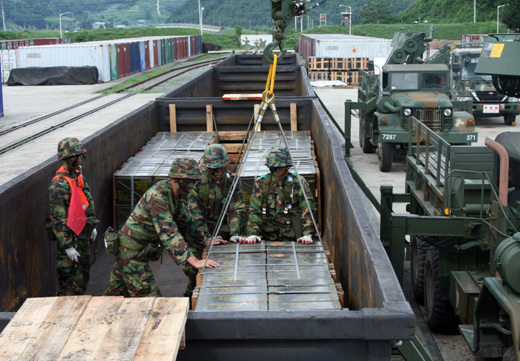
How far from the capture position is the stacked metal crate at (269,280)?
15.8 feet

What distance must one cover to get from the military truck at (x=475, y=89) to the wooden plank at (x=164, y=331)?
18.3m

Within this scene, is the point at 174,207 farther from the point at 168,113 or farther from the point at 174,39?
the point at 174,39

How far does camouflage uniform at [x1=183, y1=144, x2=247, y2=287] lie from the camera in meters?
6.76

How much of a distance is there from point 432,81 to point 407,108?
142 centimetres

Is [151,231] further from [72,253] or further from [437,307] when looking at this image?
[437,307]

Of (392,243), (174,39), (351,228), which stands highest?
(174,39)

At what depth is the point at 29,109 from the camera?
27938 millimetres

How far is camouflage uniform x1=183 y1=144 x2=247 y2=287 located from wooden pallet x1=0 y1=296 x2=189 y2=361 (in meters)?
2.82

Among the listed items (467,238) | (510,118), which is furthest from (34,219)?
(510,118)

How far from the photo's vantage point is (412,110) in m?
14.8

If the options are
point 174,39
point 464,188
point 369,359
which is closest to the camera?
point 369,359

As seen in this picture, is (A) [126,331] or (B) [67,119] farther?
(B) [67,119]

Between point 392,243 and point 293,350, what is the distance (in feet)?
10.8

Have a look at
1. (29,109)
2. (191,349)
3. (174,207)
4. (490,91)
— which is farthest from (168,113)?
(29,109)
